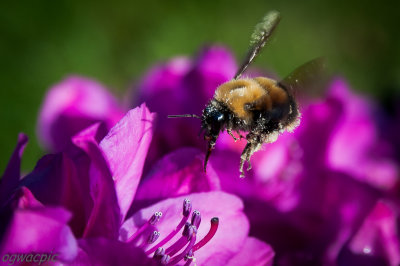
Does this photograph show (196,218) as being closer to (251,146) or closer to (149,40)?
(251,146)

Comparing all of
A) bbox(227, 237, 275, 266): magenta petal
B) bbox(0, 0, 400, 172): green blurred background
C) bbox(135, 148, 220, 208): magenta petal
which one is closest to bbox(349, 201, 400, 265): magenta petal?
bbox(227, 237, 275, 266): magenta petal

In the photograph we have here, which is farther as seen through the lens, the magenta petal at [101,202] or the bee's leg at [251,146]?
the bee's leg at [251,146]

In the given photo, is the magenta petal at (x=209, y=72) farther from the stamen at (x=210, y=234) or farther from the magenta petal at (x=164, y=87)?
the stamen at (x=210, y=234)

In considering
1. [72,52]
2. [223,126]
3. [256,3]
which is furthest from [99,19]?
[223,126]

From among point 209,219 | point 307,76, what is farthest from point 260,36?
point 209,219

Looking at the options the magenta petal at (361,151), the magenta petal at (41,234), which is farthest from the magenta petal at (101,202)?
the magenta petal at (361,151)

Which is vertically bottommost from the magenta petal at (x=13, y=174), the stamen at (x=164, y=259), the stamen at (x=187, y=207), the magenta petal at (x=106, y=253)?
the stamen at (x=164, y=259)

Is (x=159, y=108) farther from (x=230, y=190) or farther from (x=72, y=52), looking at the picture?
(x=72, y=52)
